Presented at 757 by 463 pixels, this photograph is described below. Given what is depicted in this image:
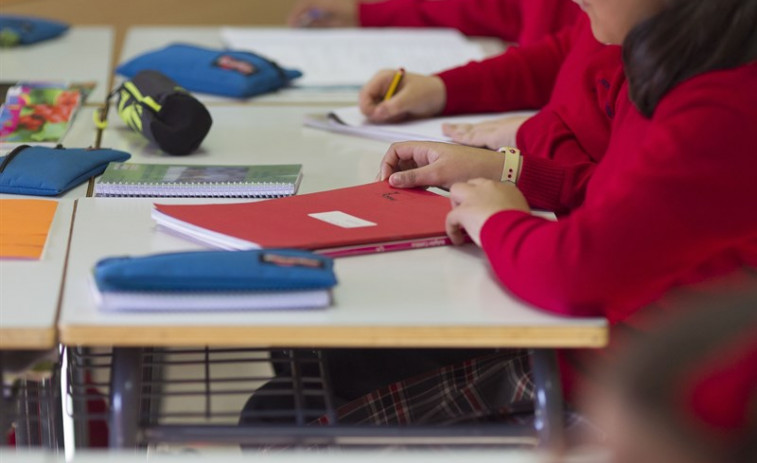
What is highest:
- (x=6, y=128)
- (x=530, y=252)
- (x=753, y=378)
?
(x=753, y=378)

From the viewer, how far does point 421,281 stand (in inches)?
41.8

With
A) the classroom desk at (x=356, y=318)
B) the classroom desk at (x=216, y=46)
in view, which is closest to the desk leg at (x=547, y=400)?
the classroom desk at (x=356, y=318)

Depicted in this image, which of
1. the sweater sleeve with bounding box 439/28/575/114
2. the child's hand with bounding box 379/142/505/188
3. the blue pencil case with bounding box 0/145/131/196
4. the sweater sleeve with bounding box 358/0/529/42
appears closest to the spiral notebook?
the blue pencil case with bounding box 0/145/131/196

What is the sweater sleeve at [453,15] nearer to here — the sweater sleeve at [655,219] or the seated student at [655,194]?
the seated student at [655,194]

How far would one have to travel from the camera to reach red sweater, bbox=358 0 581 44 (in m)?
2.15

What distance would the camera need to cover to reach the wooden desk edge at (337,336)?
94 centimetres

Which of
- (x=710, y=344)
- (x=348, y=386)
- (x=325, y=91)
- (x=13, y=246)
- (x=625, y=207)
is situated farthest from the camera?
(x=325, y=91)

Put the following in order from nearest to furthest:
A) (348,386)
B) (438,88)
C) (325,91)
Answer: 1. (348,386)
2. (438,88)
3. (325,91)

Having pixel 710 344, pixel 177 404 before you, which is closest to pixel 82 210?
pixel 710 344

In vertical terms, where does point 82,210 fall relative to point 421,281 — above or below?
Result: below

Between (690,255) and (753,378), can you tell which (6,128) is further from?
(753,378)

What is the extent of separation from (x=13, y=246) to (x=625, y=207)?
65 cm

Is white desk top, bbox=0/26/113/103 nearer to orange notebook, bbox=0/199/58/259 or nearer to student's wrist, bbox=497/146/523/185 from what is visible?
orange notebook, bbox=0/199/58/259

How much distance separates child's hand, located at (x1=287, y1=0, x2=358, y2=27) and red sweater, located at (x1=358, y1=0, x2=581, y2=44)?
30 mm
